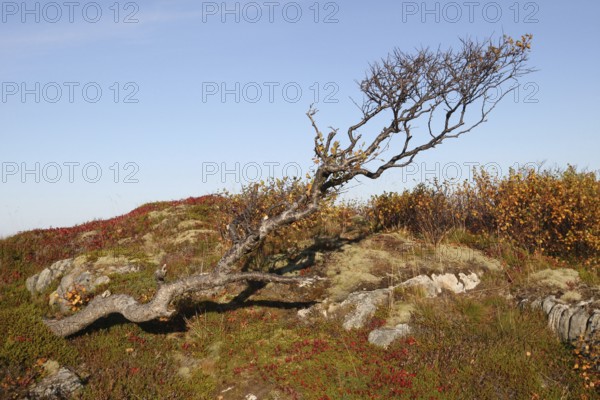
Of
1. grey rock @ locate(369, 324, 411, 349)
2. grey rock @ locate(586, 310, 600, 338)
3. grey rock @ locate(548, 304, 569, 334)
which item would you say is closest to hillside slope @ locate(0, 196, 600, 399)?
grey rock @ locate(369, 324, 411, 349)

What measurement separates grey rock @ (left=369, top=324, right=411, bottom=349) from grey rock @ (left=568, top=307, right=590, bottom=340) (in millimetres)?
3490

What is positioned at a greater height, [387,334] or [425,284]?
[425,284]

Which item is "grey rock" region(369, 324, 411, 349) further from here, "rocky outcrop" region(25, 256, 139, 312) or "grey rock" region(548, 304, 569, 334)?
"rocky outcrop" region(25, 256, 139, 312)

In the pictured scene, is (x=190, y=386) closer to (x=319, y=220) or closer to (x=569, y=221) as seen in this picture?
(x=319, y=220)

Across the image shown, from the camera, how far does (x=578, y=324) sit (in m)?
9.31

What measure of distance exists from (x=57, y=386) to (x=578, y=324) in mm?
10983

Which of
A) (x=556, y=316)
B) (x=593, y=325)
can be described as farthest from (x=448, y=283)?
(x=593, y=325)

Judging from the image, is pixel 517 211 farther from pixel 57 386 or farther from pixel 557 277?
pixel 57 386

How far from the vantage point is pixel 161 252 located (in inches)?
648

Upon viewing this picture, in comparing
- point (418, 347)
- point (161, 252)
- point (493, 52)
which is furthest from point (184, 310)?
point (493, 52)

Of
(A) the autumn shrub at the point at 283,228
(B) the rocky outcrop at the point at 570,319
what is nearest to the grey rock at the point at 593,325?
(B) the rocky outcrop at the point at 570,319

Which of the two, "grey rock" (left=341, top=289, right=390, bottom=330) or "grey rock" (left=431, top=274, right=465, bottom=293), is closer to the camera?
"grey rock" (left=341, top=289, right=390, bottom=330)

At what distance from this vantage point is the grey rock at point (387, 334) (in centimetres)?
975

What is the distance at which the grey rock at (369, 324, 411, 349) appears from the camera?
32.0 feet
